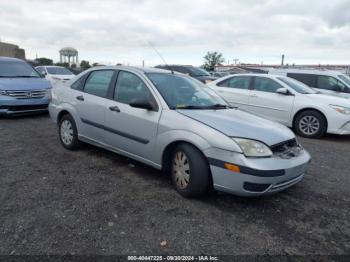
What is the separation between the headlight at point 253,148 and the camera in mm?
3191

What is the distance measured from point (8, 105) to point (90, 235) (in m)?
6.22

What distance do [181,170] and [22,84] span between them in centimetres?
632

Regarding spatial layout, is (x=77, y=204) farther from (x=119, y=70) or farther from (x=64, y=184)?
(x=119, y=70)

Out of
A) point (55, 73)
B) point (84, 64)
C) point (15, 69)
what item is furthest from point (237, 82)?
point (84, 64)

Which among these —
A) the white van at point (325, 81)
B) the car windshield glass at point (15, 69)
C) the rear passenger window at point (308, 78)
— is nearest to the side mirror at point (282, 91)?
the white van at point (325, 81)

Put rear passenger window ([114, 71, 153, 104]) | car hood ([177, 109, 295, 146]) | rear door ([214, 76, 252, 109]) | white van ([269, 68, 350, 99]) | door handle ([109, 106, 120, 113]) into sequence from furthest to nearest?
white van ([269, 68, 350, 99])
rear door ([214, 76, 252, 109])
door handle ([109, 106, 120, 113])
rear passenger window ([114, 71, 153, 104])
car hood ([177, 109, 295, 146])

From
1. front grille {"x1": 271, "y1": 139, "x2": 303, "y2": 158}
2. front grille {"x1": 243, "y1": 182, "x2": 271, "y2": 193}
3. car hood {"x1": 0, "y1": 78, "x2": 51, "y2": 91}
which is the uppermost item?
car hood {"x1": 0, "y1": 78, "x2": 51, "y2": 91}

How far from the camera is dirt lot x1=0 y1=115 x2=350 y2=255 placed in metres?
2.71

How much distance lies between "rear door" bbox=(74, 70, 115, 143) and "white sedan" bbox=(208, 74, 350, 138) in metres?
3.65

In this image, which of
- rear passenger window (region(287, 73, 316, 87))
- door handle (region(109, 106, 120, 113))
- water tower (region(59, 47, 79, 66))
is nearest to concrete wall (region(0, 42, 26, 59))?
water tower (region(59, 47, 79, 66))

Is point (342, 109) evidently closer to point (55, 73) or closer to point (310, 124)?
point (310, 124)

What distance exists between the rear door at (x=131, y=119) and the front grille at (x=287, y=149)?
147cm

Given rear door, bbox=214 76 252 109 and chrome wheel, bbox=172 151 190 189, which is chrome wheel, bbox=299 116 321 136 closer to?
rear door, bbox=214 76 252 109

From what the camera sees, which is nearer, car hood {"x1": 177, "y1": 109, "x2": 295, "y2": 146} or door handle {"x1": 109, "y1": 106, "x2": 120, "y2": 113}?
car hood {"x1": 177, "y1": 109, "x2": 295, "y2": 146}
